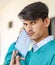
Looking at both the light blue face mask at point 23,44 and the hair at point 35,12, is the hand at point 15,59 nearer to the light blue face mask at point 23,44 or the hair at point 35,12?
the light blue face mask at point 23,44

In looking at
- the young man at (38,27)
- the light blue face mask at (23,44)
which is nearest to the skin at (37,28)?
the young man at (38,27)

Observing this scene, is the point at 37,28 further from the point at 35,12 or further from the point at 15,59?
the point at 15,59

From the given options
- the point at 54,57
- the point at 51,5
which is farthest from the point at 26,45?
the point at 51,5

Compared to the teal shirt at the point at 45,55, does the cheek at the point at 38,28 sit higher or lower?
higher

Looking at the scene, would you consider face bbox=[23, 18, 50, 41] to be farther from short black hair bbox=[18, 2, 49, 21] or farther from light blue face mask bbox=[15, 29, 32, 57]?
light blue face mask bbox=[15, 29, 32, 57]

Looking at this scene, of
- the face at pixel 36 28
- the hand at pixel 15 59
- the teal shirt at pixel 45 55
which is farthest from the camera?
the hand at pixel 15 59

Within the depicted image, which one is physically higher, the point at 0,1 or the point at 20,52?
the point at 0,1

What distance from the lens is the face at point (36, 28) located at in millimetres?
1204

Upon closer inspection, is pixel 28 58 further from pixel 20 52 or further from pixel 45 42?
pixel 45 42

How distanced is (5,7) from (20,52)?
2032 mm

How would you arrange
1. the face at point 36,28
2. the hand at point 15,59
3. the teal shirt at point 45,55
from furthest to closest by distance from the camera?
the hand at point 15,59
the face at point 36,28
the teal shirt at point 45,55

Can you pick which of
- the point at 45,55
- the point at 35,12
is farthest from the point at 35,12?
the point at 45,55

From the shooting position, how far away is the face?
120 cm

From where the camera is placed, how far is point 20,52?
4.68ft
